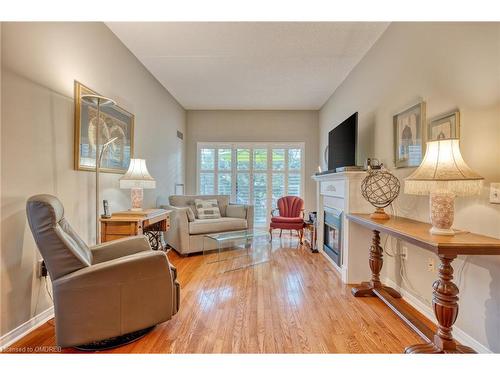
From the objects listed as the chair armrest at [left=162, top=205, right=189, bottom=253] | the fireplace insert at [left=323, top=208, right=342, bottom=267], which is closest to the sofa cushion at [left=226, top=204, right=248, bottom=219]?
the chair armrest at [left=162, top=205, right=189, bottom=253]

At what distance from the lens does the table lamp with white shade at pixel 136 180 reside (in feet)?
8.85

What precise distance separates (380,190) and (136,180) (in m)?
2.47

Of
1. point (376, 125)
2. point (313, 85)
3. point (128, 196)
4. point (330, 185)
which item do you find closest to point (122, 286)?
point (128, 196)

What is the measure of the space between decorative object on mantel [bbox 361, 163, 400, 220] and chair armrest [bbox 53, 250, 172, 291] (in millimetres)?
1852

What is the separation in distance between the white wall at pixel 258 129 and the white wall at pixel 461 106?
9.41 feet

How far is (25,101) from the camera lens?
1.75 meters

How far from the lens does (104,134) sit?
2.67m

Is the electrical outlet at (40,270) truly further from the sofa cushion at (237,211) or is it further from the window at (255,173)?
the window at (255,173)

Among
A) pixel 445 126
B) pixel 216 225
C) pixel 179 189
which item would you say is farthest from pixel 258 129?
pixel 445 126

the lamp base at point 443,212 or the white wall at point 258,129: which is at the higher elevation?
the white wall at point 258,129

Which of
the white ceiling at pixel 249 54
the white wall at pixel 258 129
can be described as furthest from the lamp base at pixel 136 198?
the white wall at pixel 258 129

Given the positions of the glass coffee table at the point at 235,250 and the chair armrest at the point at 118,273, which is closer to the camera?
the chair armrest at the point at 118,273

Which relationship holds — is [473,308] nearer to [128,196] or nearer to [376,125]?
[376,125]
